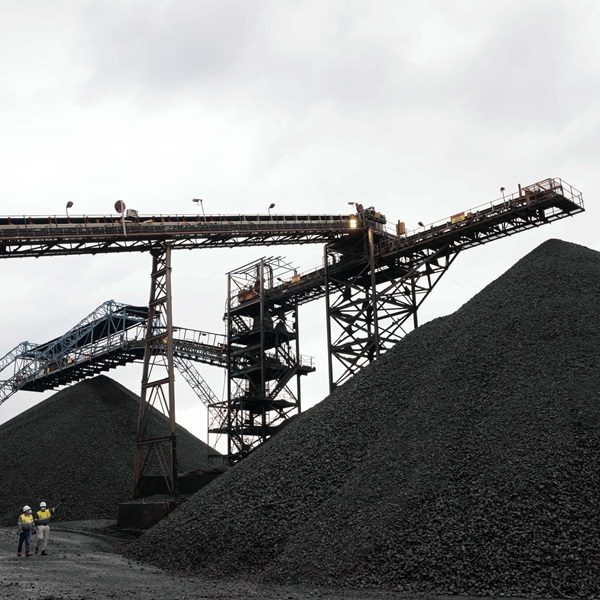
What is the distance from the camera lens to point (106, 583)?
14.0 meters

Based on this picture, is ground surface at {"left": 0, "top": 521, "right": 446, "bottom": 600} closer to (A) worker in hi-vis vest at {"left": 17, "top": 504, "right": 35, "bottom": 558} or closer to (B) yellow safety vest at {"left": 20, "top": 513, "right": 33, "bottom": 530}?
(A) worker in hi-vis vest at {"left": 17, "top": 504, "right": 35, "bottom": 558}

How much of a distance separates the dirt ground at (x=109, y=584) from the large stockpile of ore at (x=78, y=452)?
448 inches

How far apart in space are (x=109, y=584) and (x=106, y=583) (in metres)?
0.13

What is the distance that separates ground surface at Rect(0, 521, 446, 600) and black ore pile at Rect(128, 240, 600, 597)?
757 millimetres

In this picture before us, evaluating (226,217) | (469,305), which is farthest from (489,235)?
(226,217)

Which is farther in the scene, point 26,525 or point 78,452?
point 78,452

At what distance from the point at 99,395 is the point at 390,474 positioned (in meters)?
29.4

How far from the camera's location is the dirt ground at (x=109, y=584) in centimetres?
1239

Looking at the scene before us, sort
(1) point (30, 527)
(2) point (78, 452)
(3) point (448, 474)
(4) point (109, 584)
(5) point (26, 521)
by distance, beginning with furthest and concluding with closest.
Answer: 1. (2) point (78, 452)
2. (1) point (30, 527)
3. (5) point (26, 521)
4. (3) point (448, 474)
5. (4) point (109, 584)

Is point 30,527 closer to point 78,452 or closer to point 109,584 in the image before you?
point 109,584

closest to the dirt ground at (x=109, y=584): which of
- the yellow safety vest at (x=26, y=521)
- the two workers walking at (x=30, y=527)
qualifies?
the two workers walking at (x=30, y=527)

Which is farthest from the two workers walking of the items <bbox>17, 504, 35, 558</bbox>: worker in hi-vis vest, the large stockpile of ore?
the large stockpile of ore

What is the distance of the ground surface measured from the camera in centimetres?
1244

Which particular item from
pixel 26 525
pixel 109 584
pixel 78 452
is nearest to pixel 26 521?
pixel 26 525
